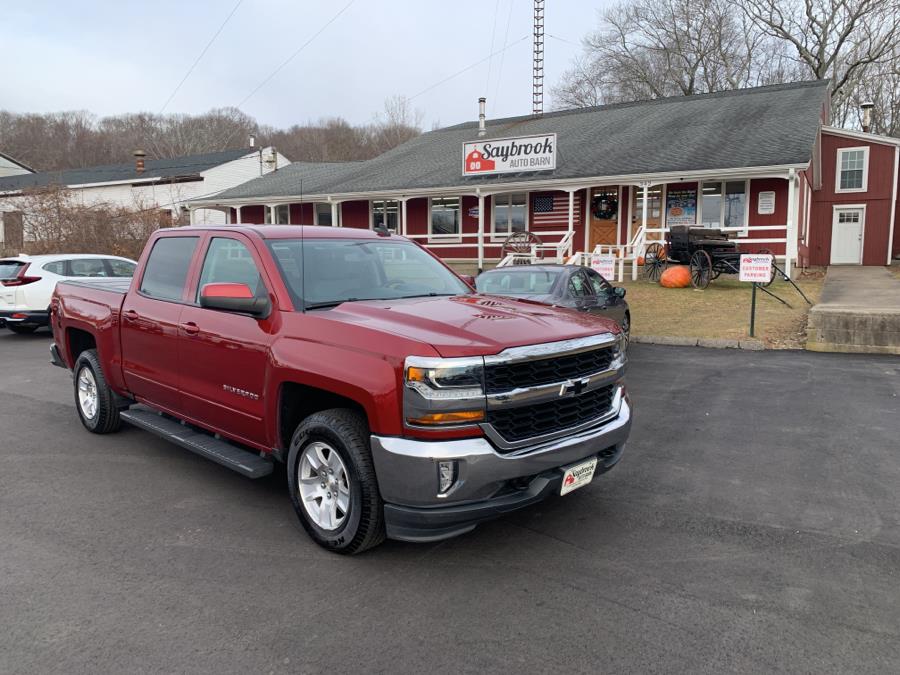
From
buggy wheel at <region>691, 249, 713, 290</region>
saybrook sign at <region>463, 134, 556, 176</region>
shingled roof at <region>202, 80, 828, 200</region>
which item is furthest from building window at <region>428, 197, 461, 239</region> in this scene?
buggy wheel at <region>691, 249, 713, 290</region>

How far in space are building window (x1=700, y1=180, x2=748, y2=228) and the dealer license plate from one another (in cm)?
1907

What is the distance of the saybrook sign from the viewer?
71.4ft

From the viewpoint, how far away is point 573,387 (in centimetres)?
371

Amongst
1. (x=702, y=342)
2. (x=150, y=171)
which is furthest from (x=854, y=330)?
(x=150, y=171)

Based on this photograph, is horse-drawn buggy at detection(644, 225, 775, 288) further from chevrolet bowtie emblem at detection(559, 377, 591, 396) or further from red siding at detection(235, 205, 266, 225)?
red siding at detection(235, 205, 266, 225)

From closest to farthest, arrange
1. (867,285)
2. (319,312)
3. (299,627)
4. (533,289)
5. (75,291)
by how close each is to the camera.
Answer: (299,627) < (319,312) < (75,291) < (533,289) < (867,285)

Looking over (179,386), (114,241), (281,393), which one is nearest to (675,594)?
(281,393)

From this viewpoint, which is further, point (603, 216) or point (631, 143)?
point (603, 216)

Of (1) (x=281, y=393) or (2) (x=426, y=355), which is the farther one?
(1) (x=281, y=393)

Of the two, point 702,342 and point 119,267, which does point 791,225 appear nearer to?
point 702,342

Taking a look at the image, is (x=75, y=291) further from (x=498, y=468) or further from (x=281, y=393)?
(x=498, y=468)

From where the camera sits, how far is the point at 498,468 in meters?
3.30

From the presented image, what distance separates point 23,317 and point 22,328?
0.83 m

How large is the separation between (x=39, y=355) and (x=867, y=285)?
19387mm
